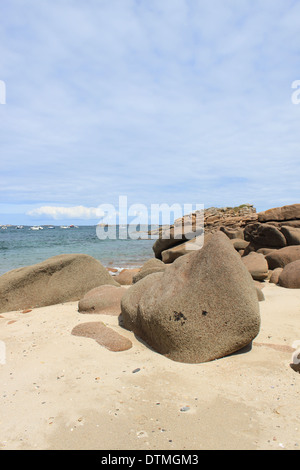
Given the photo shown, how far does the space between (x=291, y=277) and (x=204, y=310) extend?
4.82 m

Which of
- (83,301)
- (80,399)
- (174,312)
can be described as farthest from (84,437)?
(83,301)

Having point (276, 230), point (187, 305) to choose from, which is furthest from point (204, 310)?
point (276, 230)

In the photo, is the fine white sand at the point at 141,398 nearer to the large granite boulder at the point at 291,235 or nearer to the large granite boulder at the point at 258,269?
the large granite boulder at the point at 258,269

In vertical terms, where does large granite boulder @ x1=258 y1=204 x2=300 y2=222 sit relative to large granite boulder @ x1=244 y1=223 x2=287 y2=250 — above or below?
above

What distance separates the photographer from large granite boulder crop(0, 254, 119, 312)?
6.32 m

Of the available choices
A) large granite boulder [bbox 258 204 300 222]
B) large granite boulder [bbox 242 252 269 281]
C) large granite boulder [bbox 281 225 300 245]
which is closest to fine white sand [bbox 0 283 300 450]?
large granite boulder [bbox 242 252 269 281]

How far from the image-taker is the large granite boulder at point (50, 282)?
20.7 ft

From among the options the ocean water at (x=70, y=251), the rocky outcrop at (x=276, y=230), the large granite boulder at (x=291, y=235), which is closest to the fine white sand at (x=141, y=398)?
the large granite boulder at (x=291, y=235)

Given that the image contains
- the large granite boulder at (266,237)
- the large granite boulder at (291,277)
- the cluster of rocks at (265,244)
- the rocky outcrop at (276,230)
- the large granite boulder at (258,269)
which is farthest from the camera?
the large granite boulder at (266,237)

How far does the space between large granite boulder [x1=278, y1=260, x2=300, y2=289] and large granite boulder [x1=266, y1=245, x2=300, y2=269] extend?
89.3 inches

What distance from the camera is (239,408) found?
2.64 m

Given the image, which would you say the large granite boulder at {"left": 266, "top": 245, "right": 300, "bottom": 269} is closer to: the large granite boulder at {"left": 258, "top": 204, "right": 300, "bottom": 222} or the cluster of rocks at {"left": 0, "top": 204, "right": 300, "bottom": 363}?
the cluster of rocks at {"left": 0, "top": 204, "right": 300, "bottom": 363}

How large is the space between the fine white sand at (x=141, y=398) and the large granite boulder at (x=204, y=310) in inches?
6.4
